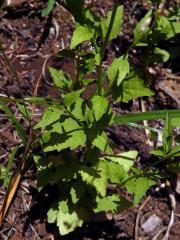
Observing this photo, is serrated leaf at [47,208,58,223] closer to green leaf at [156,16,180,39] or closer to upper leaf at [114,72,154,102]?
upper leaf at [114,72,154,102]

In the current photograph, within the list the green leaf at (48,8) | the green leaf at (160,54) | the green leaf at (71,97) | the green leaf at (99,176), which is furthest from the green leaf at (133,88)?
the green leaf at (48,8)

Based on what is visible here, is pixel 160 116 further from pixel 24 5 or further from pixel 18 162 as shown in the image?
pixel 24 5

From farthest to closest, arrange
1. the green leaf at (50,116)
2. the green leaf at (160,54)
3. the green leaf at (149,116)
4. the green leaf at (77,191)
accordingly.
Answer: the green leaf at (160,54)
the green leaf at (77,191)
the green leaf at (149,116)
the green leaf at (50,116)

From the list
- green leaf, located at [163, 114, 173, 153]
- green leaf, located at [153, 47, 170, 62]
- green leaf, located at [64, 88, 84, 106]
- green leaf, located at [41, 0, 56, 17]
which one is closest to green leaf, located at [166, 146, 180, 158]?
green leaf, located at [163, 114, 173, 153]

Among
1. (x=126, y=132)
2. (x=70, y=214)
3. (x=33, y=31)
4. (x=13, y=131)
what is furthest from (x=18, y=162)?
(x=33, y=31)

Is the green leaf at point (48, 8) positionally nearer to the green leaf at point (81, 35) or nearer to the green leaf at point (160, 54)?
the green leaf at point (160, 54)

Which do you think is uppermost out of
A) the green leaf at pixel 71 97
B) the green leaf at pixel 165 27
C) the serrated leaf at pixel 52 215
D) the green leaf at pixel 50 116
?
the green leaf at pixel 71 97

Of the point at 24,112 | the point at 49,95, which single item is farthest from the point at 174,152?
the point at 49,95
